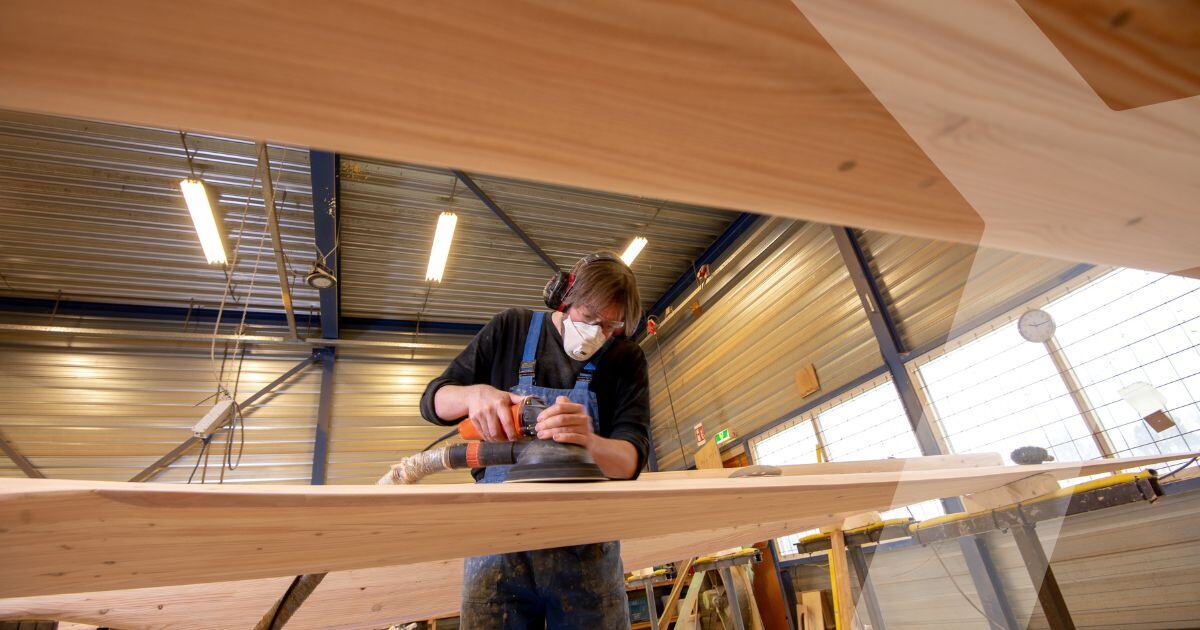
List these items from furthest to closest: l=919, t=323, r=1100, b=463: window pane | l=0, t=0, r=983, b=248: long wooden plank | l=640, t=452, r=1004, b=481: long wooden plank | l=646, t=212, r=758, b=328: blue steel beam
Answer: l=646, t=212, r=758, b=328: blue steel beam → l=919, t=323, r=1100, b=463: window pane → l=640, t=452, r=1004, b=481: long wooden plank → l=0, t=0, r=983, b=248: long wooden plank

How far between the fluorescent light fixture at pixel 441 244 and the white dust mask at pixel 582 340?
4.28m

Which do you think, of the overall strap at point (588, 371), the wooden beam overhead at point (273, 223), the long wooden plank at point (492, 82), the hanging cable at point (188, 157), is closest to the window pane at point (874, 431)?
the overall strap at point (588, 371)

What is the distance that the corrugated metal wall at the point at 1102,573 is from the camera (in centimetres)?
A: 279

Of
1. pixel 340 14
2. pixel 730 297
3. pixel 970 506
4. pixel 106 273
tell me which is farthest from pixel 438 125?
pixel 106 273

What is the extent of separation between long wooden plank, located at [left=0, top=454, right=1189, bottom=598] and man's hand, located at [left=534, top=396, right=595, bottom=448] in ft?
0.71

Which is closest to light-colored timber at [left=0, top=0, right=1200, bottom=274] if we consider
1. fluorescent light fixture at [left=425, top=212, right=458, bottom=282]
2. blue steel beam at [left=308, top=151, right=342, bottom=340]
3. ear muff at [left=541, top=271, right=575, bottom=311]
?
ear muff at [left=541, top=271, right=575, bottom=311]

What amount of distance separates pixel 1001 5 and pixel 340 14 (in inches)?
14.9

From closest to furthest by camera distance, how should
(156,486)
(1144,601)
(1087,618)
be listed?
(156,486) < (1144,601) < (1087,618)

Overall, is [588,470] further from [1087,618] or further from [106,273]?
[106,273]

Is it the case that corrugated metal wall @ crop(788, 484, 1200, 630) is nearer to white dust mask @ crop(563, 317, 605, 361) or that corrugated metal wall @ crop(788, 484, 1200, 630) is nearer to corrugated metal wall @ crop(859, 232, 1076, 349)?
corrugated metal wall @ crop(859, 232, 1076, 349)

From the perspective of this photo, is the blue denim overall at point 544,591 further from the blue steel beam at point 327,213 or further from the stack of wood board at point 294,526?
the blue steel beam at point 327,213

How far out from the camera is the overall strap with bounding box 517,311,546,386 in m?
1.60

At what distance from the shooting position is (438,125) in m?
0.33

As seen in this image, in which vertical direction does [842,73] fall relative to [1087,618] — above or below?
above
